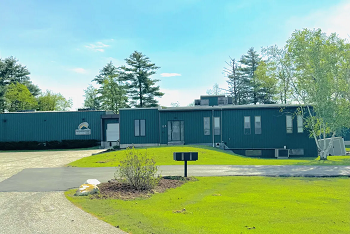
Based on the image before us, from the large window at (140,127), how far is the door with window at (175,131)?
7.87 feet

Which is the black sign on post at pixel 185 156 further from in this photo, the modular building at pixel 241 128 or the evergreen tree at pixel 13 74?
the evergreen tree at pixel 13 74

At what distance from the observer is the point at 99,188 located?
9.55 meters

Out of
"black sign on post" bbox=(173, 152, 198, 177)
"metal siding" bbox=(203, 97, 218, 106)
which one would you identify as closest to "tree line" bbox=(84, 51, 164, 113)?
"metal siding" bbox=(203, 97, 218, 106)

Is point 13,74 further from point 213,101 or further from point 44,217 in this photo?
point 44,217

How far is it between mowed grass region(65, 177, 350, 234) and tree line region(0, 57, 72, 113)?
4786cm

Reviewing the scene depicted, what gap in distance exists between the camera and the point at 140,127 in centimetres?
2798

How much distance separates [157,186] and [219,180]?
249 cm

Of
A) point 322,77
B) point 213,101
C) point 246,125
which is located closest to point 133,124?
point 213,101

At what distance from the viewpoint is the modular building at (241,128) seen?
84.4ft

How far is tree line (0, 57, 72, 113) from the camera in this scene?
50.6m

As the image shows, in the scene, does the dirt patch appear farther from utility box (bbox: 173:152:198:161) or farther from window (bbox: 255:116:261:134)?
window (bbox: 255:116:261:134)

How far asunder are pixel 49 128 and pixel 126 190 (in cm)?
2770

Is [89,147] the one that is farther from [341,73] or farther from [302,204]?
[302,204]

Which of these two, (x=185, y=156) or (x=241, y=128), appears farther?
(x=241, y=128)
